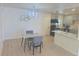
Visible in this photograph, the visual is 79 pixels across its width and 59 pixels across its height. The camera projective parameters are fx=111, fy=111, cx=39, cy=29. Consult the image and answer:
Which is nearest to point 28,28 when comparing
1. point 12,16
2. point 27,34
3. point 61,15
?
point 27,34

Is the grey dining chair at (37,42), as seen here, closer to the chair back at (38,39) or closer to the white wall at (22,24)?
the chair back at (38,39)

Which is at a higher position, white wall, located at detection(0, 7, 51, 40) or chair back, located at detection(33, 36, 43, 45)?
white wall, located at detection(0, 7, 51, 40)

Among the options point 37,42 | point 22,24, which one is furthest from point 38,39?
point 22,24

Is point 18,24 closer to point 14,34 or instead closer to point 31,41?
point 14,34

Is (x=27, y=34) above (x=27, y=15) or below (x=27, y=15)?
below

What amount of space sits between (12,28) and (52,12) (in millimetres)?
1051

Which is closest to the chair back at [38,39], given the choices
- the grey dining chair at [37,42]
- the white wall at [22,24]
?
the grey dining chair at [37,42]

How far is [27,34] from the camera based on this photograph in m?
2.63

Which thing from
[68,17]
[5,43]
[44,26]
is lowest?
[5,43]

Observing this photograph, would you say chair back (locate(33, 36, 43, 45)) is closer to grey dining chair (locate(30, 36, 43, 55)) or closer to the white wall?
grey dining chair (locate(30, 36, 43, 55))

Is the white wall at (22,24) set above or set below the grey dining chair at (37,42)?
above

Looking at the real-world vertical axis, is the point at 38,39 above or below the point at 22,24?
below

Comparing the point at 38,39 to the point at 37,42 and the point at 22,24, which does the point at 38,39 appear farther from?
the point at 22,24

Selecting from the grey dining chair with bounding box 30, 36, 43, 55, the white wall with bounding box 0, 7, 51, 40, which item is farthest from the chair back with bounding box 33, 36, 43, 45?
the white wall with bounding box 0, 7, 51, 40
